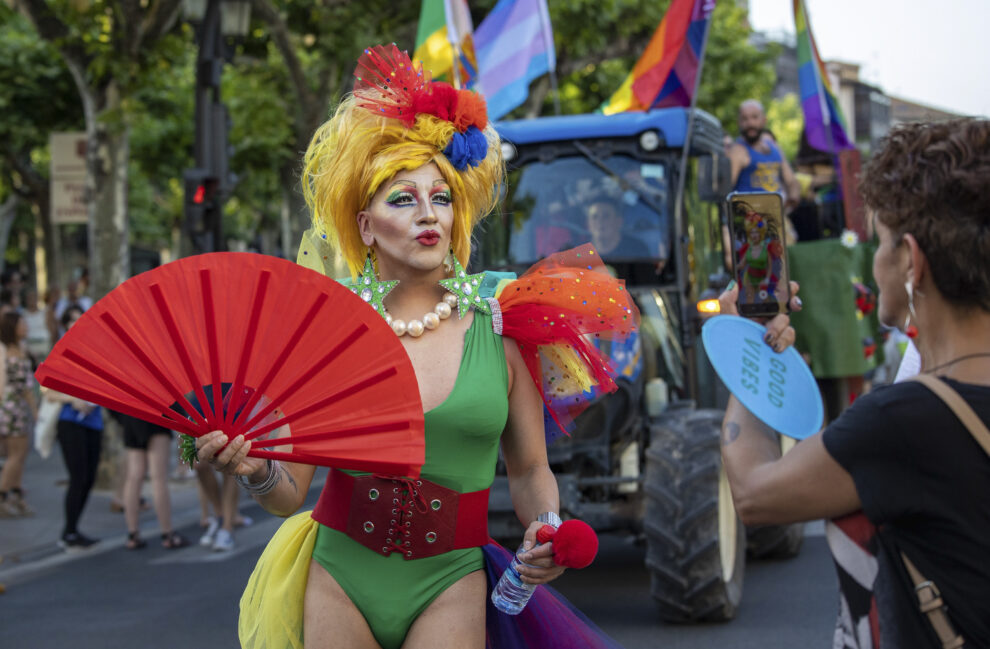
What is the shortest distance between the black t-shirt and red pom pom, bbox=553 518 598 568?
0.68 metres

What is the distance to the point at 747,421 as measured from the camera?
223cm

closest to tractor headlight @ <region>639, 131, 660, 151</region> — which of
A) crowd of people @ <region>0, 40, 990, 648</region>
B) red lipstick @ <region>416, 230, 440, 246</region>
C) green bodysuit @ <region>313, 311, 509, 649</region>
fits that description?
crowd of people @ <region>0, 40, 990, 648</region>

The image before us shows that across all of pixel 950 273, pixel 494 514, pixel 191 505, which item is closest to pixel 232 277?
pixel 950 273

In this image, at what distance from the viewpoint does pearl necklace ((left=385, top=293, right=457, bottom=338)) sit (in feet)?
9.46

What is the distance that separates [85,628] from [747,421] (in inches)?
231

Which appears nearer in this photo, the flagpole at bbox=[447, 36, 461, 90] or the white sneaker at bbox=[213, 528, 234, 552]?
the white sneaker at bbox=[213, 528, 234, 552]

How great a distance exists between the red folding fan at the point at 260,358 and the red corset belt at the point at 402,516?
1.17ft

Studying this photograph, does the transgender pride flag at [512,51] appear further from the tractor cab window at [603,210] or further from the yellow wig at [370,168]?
the yellow wig at [370,168]

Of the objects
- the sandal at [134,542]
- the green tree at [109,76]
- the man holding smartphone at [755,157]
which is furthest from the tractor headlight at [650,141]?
the green tree at [109,76]

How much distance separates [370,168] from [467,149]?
0.24 m

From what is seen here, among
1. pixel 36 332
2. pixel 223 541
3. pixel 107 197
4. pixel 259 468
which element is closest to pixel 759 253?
pixel 259 468

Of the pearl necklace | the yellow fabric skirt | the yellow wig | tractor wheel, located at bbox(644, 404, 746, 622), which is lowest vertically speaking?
tractor wheel, located at bbox(644, 404, 746, 622)

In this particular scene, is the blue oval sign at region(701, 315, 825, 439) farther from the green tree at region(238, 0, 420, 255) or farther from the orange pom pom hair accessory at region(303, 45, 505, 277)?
the green tree at region(238, 0, 420, 255)

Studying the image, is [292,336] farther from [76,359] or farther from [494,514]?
[494,514]
